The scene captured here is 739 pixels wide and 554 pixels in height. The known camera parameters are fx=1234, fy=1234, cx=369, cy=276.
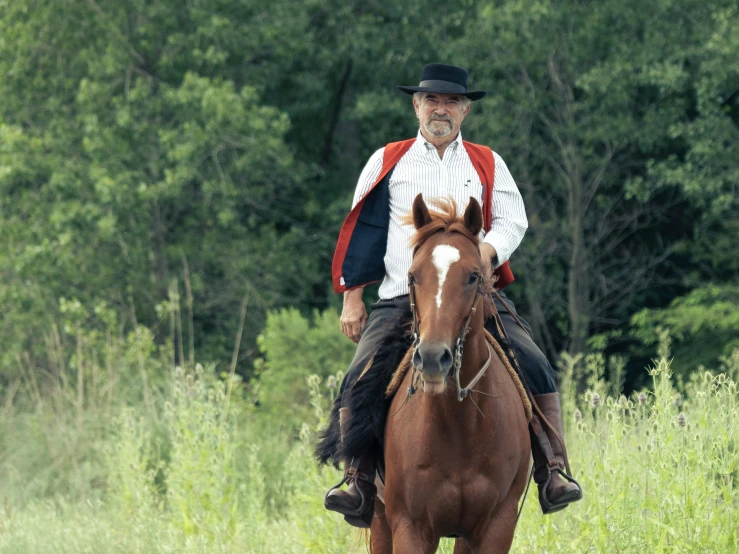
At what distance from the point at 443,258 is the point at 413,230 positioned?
128cm

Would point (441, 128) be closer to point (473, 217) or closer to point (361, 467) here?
point (473, 217)

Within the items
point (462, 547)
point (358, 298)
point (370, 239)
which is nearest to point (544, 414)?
point (462, 547)

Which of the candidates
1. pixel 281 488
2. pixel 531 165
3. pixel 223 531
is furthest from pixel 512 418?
pixel 531 165

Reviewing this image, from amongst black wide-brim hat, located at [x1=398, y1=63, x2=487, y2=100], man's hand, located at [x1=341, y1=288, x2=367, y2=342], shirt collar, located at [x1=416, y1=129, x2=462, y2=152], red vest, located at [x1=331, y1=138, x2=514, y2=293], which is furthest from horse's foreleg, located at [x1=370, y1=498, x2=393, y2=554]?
black wide-brim hat, located at [x1=398, y1=63, x2=487, y2=100]

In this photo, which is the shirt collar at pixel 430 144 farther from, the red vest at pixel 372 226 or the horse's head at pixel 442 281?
the horse's head at pixel 442 281

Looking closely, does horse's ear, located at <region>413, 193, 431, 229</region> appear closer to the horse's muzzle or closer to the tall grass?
the horse's muzzle

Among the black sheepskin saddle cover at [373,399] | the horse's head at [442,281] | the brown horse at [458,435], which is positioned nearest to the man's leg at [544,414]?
the brown horse at [458,435]

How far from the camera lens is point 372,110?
23.6 m

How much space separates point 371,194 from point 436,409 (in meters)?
1.49

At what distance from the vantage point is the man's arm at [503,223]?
6.06 meters

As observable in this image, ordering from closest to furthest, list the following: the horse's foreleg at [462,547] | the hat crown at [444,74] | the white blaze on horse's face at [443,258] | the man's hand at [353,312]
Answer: the white blaze on horse's face at [443,258] → the horse's foreleg at [462,547] → the hat crown at [444,74] → the man's hand at [353,312]

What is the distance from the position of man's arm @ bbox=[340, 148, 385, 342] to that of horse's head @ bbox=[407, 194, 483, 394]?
1.03 metres

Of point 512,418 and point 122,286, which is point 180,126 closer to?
point 122,286

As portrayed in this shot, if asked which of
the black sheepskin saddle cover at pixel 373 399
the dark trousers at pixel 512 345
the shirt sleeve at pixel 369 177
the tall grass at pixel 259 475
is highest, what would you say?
the shirt sleeve at pixel 369 177
